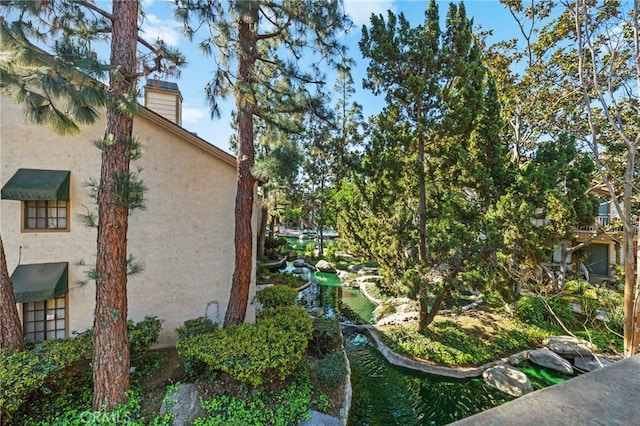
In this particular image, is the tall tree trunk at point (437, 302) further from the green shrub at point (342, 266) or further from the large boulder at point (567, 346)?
the green shrub at point (342, 266)

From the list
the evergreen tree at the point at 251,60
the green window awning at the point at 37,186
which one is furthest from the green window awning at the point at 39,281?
the evergreen tree at the point at 251,60

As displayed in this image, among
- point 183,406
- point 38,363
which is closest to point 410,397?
point 183,406

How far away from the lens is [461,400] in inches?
289

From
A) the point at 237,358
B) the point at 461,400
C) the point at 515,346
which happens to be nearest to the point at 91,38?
the point at 237,358

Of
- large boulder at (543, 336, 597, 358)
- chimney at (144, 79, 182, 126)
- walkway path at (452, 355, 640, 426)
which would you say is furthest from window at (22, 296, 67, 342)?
large boulder at (543, 336, 597, 358)

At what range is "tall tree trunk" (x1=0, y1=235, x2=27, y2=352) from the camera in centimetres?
533

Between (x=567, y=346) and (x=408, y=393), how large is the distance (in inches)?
238

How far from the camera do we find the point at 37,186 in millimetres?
6066

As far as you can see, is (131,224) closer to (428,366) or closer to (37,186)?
(37,186)

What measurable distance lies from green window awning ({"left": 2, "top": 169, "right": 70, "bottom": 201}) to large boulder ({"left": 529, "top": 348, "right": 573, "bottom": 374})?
46.6 ft

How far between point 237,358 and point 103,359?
241 centimetres

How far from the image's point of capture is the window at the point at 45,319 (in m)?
6.55

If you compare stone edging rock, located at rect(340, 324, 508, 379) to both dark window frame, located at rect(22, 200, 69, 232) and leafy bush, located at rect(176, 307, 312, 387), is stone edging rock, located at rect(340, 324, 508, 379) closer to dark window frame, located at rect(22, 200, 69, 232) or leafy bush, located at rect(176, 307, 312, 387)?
leafy bush, located at rect(176, 307, 312, 387)

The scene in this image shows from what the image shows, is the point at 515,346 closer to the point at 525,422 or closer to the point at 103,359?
the point at 525,422
